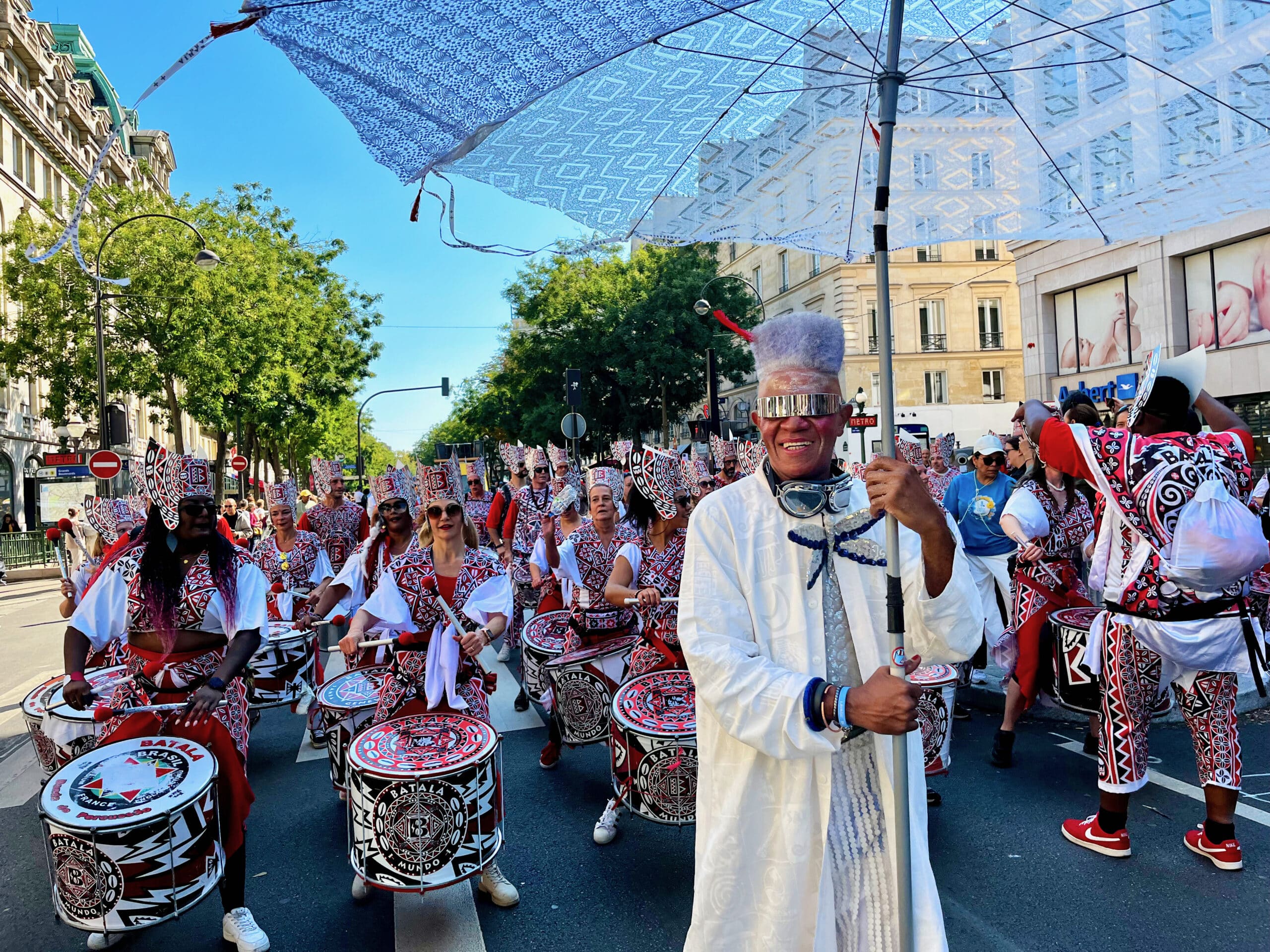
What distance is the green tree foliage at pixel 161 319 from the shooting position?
25.5m

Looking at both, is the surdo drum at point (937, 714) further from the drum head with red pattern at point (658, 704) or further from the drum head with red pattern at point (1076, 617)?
the drum head with red pattern at point (658, 704)

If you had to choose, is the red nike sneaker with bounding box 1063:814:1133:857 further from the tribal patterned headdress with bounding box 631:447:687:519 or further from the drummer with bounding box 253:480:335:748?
the drummer with bounding box 253:480:335:748

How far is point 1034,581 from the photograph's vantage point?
5.63 metres

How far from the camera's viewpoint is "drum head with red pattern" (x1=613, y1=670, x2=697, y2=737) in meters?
4.07

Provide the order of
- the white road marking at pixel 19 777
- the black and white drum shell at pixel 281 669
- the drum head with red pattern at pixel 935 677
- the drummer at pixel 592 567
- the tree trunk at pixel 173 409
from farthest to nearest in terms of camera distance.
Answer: the tree trunk at pixel 173 409, the black and white drum shell at pixel 281 669, the drummer at pixel 592 567, the white road marking at pixel 19 777, the drum head with red pattern at pixel 935 677

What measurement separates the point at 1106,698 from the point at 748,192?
9.81 feet

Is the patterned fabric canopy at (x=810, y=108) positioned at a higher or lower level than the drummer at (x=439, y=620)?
higher

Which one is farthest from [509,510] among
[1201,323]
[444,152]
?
[1201,323]

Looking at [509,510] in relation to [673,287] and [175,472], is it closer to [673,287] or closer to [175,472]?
[175,472]

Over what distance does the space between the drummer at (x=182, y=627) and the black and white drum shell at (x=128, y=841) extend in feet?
0.99

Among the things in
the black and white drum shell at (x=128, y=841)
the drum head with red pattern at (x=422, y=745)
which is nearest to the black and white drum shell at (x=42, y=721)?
the black and white drum shell at (x=128, y=841)

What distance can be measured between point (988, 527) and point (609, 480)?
323cm

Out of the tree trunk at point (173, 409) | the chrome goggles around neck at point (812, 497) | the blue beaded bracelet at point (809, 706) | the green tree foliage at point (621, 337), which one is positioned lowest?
the blue beaded bracelet at point (809, 706)

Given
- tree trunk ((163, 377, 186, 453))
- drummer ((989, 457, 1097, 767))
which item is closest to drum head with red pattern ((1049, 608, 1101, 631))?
drummer ((989, 457, 1097, 767))
